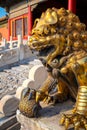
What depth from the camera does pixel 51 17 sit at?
1.34 meters

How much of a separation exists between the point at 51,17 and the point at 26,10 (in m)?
10.5

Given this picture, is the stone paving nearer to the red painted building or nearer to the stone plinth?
the stone plinth

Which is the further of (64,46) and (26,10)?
(26,10)

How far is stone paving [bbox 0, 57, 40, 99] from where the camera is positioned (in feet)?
13.3

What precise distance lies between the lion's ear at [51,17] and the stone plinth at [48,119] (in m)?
0.59

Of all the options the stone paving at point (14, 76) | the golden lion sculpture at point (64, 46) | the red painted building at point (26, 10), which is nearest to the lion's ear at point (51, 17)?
the golden lion sculpture at point (64, 46)

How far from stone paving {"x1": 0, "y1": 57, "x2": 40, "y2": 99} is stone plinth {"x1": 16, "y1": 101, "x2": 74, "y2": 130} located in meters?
2.08

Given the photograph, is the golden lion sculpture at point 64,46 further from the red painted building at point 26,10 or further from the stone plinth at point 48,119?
the red painted building at point 26,10

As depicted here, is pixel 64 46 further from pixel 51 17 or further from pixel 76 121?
pixel 76 121

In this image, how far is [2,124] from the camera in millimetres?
2076

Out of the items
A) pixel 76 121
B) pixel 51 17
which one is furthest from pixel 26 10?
pixel 76 121

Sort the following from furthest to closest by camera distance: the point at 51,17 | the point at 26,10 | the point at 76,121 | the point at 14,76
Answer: the point at 26,10, the point at 14,76, the point at 51,17, the point at 76,121

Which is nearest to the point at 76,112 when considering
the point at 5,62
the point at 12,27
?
the point at 5,62

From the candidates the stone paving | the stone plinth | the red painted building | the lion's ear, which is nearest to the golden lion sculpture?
the lion's ear
